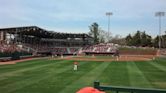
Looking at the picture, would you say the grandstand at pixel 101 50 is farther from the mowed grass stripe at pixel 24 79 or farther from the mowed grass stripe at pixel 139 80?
the mowed grass stripe at pixel 24 79

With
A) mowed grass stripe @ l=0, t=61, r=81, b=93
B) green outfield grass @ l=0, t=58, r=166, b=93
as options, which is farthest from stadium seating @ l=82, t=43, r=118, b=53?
mowed grass stripe @ l=0, t=61, r=81, b=93

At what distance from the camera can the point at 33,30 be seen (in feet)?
262

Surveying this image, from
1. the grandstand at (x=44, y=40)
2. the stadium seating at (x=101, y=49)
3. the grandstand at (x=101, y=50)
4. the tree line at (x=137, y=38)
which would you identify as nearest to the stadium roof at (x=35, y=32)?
the grandstand at (x=44, y=40)

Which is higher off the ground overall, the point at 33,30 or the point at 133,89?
the point at 33,30

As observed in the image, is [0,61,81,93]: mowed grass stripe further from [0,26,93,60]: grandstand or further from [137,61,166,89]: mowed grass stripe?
[0,26,93,60]: grandstand

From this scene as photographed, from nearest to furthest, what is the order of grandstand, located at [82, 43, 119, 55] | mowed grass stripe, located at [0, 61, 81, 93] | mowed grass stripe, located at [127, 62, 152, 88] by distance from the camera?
mowed grass stripe, located at [0, 61, 81, 93] < mowed grass stripe, located at [127, 62, 152, 88] < grandstand, located at [82, 43, 119, 55]

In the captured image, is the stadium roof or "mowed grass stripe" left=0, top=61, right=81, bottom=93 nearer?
"mowed grass stripe" left=0, top=61, right=81, bottom=93

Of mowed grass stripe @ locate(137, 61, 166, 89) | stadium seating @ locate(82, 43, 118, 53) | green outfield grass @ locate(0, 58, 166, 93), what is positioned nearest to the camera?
green outfield grass @ locate(0, 58, 166, 93)

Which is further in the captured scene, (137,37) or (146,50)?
(137,37)

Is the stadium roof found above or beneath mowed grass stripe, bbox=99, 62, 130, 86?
above

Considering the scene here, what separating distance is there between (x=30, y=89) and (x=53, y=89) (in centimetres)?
124

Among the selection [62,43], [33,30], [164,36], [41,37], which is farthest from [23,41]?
[164,36]

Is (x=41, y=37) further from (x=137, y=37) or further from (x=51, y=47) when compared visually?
(x=137, y=37)

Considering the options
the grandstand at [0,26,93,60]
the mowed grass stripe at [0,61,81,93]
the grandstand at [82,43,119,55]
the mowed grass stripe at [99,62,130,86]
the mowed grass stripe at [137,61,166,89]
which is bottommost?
the mowed grass stripe at [137,61,166,89]
